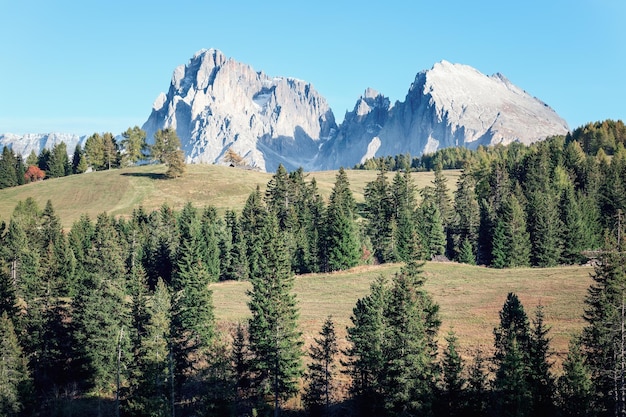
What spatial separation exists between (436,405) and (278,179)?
240 feet

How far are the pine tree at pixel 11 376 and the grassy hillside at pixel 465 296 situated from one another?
1941 centimetres

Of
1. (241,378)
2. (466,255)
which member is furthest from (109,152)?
(241,378)

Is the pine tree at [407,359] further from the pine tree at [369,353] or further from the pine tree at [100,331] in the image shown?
the pine tree at [100,331]

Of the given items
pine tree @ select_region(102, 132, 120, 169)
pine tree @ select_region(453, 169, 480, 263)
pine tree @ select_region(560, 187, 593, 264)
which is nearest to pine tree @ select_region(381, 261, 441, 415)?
pine tree @ select_region(560, 187, 593, 264)

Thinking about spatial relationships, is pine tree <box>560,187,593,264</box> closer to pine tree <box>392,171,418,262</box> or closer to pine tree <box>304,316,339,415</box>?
pine tree <box>392,171,418,262</box>

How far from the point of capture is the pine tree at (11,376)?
45.9 m

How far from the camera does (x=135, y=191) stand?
144 metres

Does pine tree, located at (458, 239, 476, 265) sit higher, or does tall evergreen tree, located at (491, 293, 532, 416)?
pine tree, located at (458, 239, 476, 265)

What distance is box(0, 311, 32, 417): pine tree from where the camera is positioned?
4594cm

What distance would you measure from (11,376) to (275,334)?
24.7 meters

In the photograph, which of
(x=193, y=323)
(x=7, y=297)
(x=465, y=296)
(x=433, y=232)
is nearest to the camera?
(x=193, y=323)

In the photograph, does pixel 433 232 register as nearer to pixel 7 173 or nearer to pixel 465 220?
pixel 465 220

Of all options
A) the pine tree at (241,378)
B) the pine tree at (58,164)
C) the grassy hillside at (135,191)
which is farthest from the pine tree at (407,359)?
the pine tree at (58,164)

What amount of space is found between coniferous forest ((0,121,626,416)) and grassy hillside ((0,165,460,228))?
24.6m
